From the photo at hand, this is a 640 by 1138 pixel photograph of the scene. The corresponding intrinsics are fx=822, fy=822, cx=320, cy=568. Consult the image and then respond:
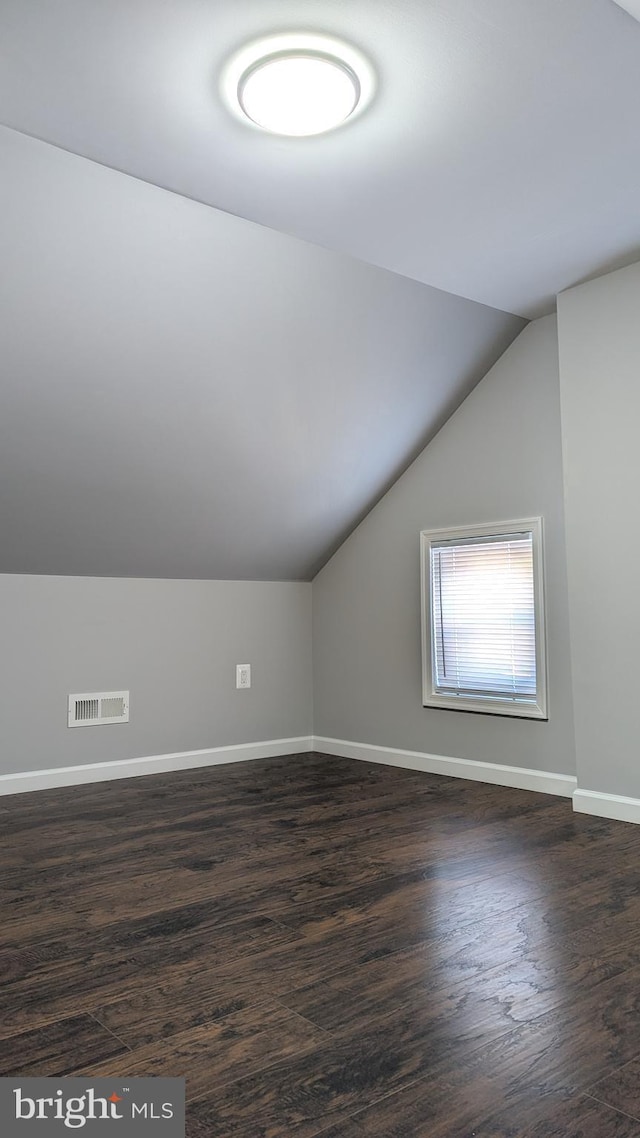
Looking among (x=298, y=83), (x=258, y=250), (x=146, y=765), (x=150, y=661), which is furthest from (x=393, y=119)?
(x=146, y=765)

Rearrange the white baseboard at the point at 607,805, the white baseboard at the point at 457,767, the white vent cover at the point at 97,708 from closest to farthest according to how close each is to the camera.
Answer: the white baseboard at the point at 607,805 → the white baseboard at the point at 457,767 → the white vent cover at the point at 97,708

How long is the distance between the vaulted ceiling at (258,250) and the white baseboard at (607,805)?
1935 millimetres

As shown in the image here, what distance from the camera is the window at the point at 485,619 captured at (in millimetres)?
3816

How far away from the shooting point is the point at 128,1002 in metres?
1.72

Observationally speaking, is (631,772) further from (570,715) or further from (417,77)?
(417,77)

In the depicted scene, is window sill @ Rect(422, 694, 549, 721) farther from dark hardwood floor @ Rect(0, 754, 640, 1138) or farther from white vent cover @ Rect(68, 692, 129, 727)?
white vent cover @ Rect(68, 692, 129, 727)

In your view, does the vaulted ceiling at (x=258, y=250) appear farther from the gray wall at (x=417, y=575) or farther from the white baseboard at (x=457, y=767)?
the white baseboard at (x=457, y=767)

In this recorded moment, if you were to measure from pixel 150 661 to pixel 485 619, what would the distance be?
1.72 meters

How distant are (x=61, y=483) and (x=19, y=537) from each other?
1.16 ft

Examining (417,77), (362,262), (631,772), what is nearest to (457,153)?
(417,77)

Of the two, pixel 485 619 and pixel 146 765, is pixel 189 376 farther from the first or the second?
pixel 146 765

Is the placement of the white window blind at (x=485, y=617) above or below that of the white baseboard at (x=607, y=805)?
above

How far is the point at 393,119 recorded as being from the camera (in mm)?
2191

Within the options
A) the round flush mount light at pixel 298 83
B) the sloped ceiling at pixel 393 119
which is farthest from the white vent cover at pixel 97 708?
the round flush mount light at pixel 298 83
